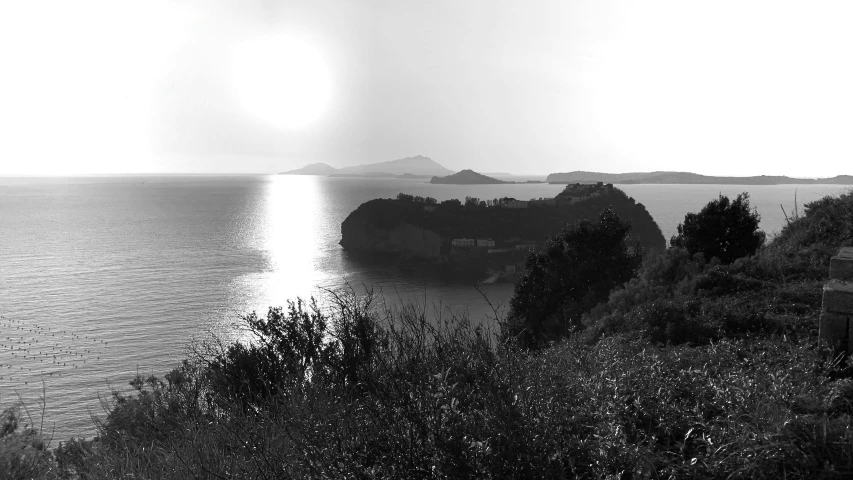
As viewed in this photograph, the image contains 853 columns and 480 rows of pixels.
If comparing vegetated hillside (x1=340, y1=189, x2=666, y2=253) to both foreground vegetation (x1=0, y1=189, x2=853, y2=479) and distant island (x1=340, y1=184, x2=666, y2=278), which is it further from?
foreground vegetation (x1=0, y1=189, x2=853, y2=479)

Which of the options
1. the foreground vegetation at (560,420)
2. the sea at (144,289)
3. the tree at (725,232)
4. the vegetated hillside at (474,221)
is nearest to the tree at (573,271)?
the tree at (725,232)

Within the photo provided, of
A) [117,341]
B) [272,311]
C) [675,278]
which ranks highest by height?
[675,278]

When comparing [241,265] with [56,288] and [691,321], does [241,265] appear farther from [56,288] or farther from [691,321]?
[691,321]

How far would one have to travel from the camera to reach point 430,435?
9.68 ft

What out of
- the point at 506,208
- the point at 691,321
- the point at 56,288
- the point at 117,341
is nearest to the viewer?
the point at 691,321

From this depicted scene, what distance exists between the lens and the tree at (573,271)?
21242mm

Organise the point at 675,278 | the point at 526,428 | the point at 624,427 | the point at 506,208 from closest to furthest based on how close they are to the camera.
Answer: the point at 526,428 < the point at 624,427 < the point at 675,278 < the point at 506,208

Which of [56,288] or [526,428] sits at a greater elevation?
[526,428]

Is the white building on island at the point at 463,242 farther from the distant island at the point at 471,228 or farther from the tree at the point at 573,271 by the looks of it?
the tree at the point at 573,271

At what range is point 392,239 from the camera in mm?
73125

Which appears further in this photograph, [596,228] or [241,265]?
[241,265]

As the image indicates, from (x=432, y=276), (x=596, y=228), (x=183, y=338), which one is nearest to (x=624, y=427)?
(x=596, y=228)

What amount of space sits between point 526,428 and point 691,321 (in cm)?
455

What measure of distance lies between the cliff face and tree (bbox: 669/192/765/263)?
163ft
